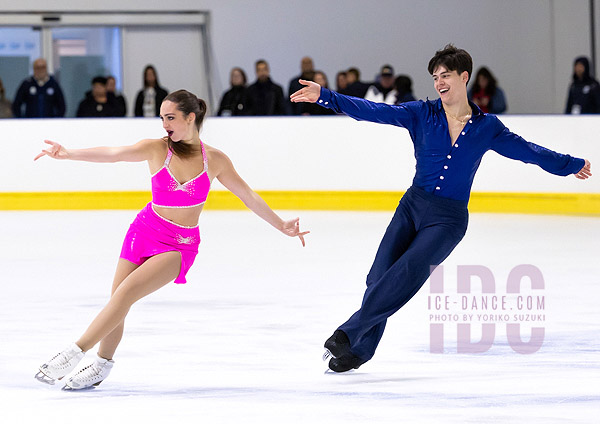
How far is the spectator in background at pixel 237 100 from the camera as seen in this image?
1203 cm

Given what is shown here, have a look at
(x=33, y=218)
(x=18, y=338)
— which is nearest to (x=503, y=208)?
(x=33, y=218)

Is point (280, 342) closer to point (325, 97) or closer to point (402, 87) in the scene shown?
point (325, 97)

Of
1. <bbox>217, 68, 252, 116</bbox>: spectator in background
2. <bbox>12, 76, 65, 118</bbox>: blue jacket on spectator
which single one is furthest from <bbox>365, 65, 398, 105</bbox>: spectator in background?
<bbox>12, 76, 65, 118</bbox>: blue jacket on spectator

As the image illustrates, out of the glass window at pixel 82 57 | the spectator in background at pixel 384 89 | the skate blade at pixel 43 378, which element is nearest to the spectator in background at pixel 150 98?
the spectator in background at pixel 384 89

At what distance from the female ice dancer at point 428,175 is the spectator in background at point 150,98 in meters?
8.21

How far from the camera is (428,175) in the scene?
4.25 metres

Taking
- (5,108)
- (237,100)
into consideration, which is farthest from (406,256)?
(5,108)

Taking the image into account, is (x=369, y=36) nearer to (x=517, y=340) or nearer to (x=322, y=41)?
(x=322, y=41)

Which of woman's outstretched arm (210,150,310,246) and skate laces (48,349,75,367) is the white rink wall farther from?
skate laces (48,349,75,367)

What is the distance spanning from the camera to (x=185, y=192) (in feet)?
13.1

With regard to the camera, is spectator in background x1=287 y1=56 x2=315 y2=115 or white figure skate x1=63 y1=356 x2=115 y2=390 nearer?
white figure skate x1=63 y1=356 x2=115 y2=390

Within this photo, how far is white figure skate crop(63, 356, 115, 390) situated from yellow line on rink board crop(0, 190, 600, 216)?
7.27 m

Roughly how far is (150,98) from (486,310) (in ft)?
23.5

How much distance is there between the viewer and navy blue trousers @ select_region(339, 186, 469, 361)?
13.6ft
